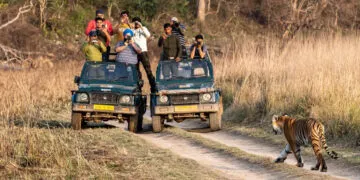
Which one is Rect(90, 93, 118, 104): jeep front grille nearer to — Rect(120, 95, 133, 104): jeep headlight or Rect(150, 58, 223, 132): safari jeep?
Rect(120, 95, 133, 104): jeep headlight

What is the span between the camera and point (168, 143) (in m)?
14.6

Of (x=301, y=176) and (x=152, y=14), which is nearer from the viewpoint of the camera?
(x=301, y=176)

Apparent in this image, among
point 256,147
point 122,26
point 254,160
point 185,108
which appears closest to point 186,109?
point 185,108

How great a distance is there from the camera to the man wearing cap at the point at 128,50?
17094 mm

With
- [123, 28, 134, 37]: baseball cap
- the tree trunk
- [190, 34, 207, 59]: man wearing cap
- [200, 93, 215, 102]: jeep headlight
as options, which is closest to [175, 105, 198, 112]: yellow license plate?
[200, 93, 215, 102]: jeep headlight

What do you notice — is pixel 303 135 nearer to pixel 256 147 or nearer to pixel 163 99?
pixel 256 147

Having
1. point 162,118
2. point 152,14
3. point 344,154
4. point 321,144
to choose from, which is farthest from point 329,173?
point 152,14

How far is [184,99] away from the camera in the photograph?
16.1 m

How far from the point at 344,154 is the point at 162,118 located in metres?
4.89

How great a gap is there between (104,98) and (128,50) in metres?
1.91

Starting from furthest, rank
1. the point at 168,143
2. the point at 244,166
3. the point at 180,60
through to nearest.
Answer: the point at 180,60 → the point at 168,143 → the point at 244,166

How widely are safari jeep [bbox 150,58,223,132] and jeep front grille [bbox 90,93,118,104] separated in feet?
2.96

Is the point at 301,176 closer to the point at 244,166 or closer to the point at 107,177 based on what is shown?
the point at 244,166

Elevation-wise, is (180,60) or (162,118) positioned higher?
(180,60)
